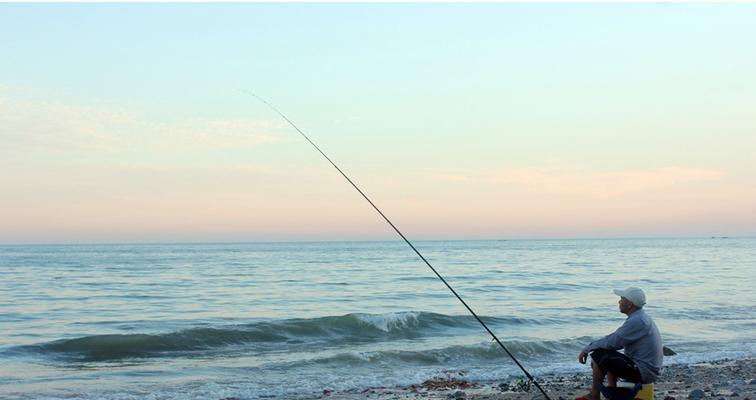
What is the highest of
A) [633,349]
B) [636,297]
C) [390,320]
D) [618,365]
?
[636,297]

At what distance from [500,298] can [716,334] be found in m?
7.06

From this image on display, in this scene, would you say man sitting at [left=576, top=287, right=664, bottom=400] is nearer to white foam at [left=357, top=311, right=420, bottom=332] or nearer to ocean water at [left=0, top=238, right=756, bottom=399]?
ocean water at [left=0, top=238, right=756, bottom=399]

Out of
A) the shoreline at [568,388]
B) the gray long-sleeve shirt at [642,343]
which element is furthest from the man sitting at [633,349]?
the shoreline at [568,388]

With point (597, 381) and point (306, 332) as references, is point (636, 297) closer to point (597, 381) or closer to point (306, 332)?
point (597, 381)

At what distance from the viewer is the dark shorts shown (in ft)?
18.7

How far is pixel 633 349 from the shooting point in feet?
18.9

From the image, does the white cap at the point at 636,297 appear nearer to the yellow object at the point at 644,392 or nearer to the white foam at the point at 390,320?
the yellow object at the point at 644,392

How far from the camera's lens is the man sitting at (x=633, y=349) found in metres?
5.70

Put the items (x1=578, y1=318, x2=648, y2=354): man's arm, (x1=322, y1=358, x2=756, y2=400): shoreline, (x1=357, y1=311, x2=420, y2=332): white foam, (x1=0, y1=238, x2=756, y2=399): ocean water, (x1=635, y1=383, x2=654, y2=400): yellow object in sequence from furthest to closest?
(x1=357, y1=311, x2=420, y2=332): white foam < (x1=0, y1=238, x2=756, y2=399): ocean water < (x1=322, y1=358, x2=756, y2=400): shoreline < (x1=635, y1=383, x2=654, y2=400): yellow object < (x1=578, y1=318, x2=648, y2=354): man's arm

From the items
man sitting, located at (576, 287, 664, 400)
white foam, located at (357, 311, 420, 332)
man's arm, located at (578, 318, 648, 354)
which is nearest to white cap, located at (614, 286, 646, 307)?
man sitting, located at (576, 287, 664, 400)

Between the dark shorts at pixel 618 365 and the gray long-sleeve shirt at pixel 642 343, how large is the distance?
2.1 inches

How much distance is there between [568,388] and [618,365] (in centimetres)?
298

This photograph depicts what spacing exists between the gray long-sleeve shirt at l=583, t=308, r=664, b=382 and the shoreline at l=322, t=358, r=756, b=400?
198 centimetres

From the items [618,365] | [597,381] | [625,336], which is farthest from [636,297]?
[597,381]
